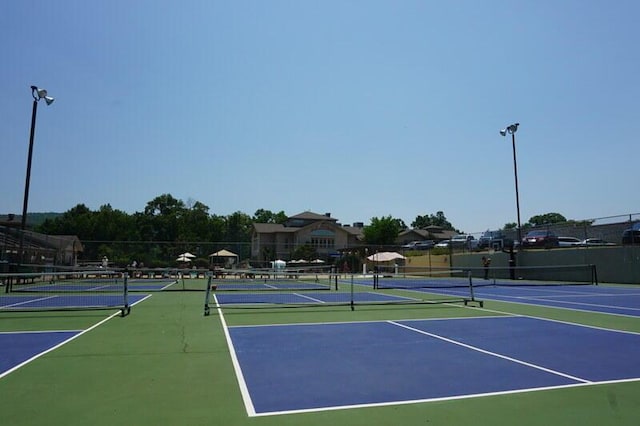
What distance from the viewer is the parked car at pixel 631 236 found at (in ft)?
84.7

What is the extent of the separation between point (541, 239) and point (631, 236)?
6896 millimetres

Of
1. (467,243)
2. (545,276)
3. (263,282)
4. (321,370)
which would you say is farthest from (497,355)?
(467,243)

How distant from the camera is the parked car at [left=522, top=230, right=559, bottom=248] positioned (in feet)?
106

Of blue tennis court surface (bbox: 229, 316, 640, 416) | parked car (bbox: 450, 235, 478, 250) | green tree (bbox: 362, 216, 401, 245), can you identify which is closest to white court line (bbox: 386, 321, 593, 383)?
blue tennis court surface (bbox: 229, 316, 640, 416)

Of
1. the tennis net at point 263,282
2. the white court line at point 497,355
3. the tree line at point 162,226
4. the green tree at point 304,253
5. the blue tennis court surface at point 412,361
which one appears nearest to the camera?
the blue tennis court surface at point 412,361

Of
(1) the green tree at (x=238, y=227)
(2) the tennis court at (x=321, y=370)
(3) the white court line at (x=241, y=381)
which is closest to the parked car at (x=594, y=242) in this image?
(2) the tennis court at (x=321, y=370)

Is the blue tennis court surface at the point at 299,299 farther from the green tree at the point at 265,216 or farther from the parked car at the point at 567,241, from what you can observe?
the green tree at the point at 265,216

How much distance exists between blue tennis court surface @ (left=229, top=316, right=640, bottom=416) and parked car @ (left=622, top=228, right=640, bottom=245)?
19370 mm

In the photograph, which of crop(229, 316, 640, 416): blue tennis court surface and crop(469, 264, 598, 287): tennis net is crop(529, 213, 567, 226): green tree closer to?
crop(469, 264, 598, 287): tennis net

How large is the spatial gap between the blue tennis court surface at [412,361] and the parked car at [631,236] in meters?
19.4

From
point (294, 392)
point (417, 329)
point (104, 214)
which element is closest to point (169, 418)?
point (294, 392)

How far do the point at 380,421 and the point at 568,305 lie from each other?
1249 cm

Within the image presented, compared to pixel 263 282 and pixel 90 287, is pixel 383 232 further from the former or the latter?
pixel 90 287

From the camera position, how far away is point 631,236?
26.2 m
